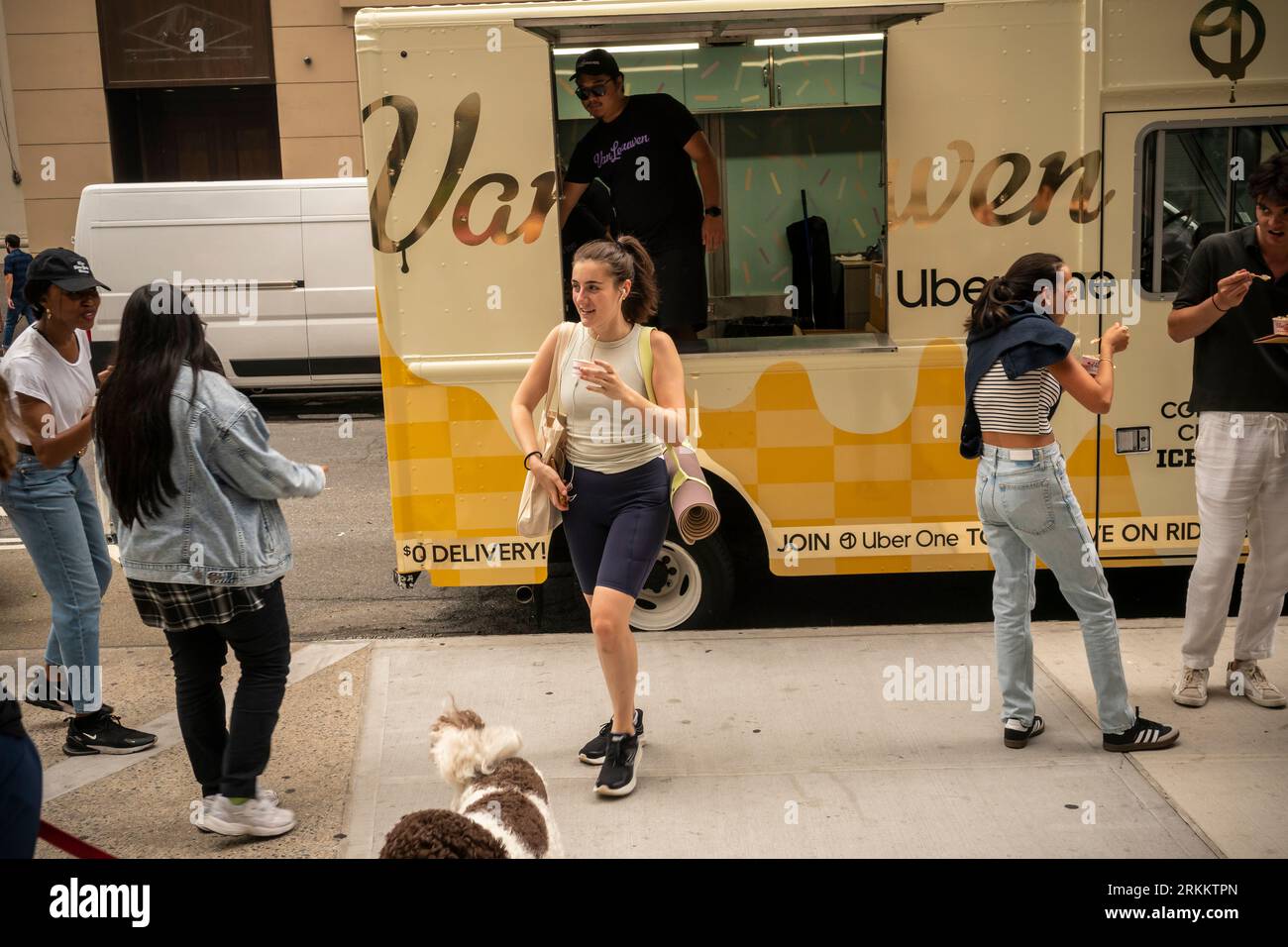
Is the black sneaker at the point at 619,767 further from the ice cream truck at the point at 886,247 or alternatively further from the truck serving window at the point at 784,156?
the truck serving window at the point at 784,156

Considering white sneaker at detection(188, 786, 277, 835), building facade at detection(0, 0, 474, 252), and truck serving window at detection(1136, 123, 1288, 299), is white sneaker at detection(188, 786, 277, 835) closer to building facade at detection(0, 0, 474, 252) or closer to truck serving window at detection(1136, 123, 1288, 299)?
truck serving window at detection(1136, 123, 1288, 299)

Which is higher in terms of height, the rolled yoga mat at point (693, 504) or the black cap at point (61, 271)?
the black cap at point (61, 271)

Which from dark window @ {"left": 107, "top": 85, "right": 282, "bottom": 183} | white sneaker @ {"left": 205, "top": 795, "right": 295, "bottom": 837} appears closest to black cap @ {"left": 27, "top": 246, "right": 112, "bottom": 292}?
white sneaker @ {"left": 205, "top": 795, "right": 295, "bottom": 837}

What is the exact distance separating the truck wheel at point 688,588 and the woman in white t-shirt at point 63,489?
7.31 ft

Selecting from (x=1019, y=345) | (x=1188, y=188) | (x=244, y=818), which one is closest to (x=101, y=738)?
(x=244, y=818)

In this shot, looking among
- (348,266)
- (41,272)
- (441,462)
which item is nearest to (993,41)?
(441,462)

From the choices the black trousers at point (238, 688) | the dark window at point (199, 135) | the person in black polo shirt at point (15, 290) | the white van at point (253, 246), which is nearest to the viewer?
the black trousers at point (238, 688)

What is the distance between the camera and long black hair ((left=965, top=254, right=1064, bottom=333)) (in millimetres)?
4242

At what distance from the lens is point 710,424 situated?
5715mm

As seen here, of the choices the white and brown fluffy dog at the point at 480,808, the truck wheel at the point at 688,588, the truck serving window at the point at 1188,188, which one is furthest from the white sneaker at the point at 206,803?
the truck serving window at the point at 1188,188

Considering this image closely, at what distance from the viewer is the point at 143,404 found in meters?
3.72

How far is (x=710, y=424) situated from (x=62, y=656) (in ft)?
9.07

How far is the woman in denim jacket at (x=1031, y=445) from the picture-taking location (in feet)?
13.8

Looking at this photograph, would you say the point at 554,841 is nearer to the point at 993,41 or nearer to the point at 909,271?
the point at 909,271
